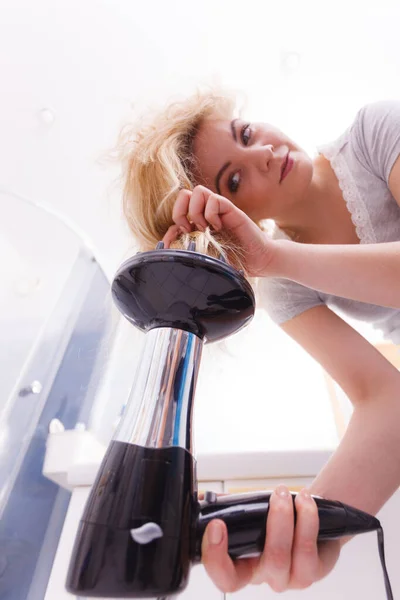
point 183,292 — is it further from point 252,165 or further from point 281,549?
point 252,165

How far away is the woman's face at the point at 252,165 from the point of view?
0.64 meters

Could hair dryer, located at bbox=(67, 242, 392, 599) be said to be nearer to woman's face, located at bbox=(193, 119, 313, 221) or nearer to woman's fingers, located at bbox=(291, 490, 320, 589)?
woman's fingers, located at bbox=(291, 490, 320, 589)

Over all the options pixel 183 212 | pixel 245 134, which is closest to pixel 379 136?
pixel 245 134

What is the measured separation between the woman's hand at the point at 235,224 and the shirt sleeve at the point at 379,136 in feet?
0.85

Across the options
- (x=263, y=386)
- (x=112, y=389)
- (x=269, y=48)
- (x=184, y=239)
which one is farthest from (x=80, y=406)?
(x=269, y=48)

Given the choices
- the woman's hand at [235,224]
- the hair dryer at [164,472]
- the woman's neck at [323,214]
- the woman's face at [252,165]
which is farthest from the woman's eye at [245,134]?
the hair dryer at [164,472]

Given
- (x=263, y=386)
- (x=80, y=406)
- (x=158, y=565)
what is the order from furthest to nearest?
(x=263, y=386) → (x=80, y=406) → (x=158, y=565)

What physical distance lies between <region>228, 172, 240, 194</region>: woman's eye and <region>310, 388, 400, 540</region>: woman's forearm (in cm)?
38

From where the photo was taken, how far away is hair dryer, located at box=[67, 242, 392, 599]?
0.75 feet

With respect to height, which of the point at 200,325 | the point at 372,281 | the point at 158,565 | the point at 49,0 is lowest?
the point at 158,565

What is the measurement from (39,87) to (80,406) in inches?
34.3

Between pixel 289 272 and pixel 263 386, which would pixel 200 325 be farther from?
pixel 263 386

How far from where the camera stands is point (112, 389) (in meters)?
0.86

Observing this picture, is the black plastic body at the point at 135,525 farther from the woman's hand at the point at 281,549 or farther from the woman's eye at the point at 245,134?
the woman's eye at the point at 245,134
